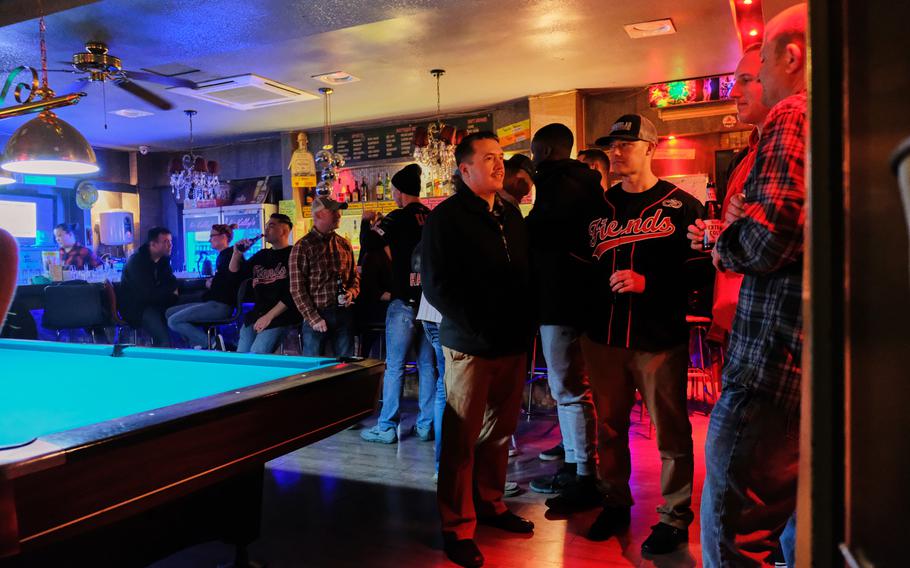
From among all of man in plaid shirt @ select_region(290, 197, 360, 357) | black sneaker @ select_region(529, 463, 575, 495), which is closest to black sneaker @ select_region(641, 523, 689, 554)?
black sneaker @ select_region(529, 463, 575, 495)

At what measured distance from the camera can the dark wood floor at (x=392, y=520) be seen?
109 inches

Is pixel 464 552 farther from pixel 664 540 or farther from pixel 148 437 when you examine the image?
pixel 148 437

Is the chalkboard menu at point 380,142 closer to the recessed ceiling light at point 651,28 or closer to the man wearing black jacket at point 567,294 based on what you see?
the recessed ceiling light at point 651,28

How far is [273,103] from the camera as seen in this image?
766cm

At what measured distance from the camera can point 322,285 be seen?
4910 mm

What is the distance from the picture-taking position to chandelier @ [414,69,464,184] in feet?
23.7

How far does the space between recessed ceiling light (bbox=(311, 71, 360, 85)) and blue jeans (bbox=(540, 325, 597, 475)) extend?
427cm

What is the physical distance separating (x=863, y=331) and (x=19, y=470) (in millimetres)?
1598

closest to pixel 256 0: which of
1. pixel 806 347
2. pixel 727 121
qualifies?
A: pixel 806 347

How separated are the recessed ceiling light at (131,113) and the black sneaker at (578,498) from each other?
6891 millimetres

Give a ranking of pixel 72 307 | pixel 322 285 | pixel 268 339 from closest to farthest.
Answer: pixel 322 285 → pixel 268 339 → pixel 72 307

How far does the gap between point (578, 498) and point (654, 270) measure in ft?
3.95

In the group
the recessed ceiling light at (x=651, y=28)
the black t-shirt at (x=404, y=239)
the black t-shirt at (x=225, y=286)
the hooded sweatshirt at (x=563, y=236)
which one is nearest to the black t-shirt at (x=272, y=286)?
the black t-shirt at (x=225, y=286)

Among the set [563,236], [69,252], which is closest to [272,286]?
[563,236]
